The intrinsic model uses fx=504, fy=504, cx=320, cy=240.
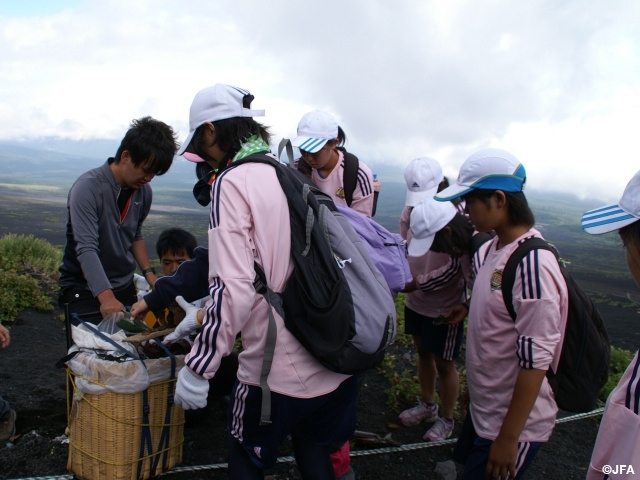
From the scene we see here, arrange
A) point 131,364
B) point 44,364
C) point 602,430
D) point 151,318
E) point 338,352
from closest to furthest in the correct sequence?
point 602,430 < point 338,352 < point 131,364 < point 151,318 < point 44,364

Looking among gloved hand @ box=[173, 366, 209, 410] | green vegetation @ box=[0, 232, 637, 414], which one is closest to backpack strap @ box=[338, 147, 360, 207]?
green vegetation @ box=[0, 232, 637, 414]

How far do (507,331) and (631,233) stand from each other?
33.8 inches

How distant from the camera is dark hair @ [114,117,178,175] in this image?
3.12 metres

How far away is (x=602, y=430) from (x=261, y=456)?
1271 mm

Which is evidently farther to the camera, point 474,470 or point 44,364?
point 44,364

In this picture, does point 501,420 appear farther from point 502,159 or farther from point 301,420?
point 502,159

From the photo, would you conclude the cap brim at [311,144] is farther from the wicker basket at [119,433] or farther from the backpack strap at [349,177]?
the wicker basket at [119,433]

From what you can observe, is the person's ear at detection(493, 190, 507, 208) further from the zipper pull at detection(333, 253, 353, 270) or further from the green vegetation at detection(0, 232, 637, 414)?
the green vegetation at detection(0, 232, 637, 414)

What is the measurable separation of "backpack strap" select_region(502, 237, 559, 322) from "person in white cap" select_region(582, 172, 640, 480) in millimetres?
Answer: 498

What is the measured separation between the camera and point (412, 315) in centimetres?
380

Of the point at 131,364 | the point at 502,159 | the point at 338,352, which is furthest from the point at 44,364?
the point at 502,159

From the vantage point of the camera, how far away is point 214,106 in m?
2.17

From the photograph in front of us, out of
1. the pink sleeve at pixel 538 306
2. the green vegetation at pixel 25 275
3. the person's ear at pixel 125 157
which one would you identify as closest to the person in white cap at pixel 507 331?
the pink sleeve at pixel 538 306

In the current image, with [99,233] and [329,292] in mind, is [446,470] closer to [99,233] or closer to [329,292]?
[329,292]
